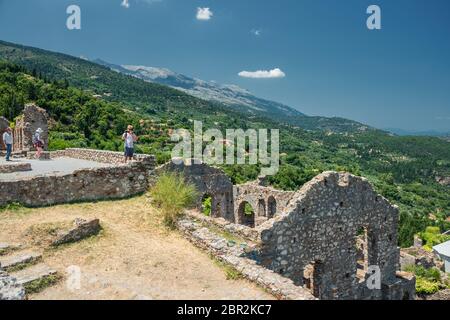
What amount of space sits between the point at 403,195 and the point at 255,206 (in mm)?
76555

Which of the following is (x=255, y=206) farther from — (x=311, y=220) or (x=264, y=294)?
Result: (x=264, y=294)

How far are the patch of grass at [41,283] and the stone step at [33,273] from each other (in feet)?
0.17

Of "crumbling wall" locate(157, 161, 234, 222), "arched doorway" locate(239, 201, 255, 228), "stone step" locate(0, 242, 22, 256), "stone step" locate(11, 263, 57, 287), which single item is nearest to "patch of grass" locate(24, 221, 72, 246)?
"stone step" locate(0, 242, 22, 256)

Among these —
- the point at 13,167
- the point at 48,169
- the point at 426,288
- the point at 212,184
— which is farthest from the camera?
the point at 212,184

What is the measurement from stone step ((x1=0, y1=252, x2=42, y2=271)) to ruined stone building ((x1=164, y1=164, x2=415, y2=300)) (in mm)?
5368

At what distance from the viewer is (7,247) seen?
29.2 ft

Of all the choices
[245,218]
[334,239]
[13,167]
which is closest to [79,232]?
[13,167]

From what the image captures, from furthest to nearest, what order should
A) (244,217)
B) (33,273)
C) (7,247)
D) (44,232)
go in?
(244,217) → (44,232) → (7,247) → (33,273)

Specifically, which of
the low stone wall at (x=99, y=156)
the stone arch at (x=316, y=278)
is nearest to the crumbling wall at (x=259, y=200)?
the low stone wall at (x=99, y=156)

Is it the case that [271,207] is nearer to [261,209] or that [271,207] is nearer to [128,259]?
[261,209]

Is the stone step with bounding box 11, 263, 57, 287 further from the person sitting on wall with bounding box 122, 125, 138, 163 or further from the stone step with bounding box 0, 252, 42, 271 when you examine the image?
the person sitting on wall with bounding box 122, 125, 138, 163

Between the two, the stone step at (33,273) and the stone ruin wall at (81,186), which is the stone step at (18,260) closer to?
the stone step at (33,273)

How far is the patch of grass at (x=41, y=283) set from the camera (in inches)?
289

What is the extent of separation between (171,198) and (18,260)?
4851mm
